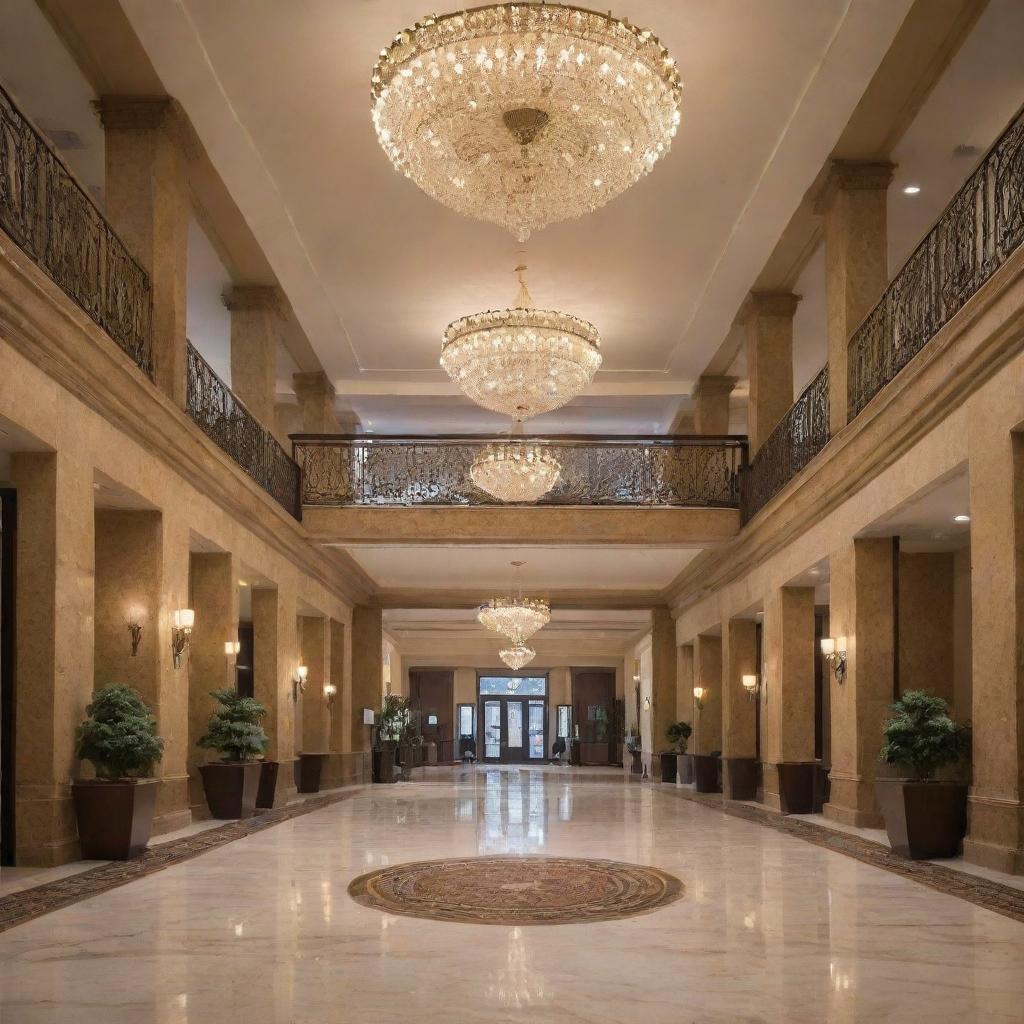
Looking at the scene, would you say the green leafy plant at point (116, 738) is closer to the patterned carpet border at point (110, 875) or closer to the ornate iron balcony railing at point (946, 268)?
the patterned carpet border at point (110, 875)

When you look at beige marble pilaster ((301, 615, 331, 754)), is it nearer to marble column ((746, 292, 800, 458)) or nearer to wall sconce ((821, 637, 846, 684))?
marble column ((746, 292, 800, 458))

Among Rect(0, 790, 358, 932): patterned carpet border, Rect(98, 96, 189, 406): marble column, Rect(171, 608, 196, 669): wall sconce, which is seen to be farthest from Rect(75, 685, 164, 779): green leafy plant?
Rect(98, 96, 189, 406): marble column

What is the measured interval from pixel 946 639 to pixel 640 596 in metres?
10.9

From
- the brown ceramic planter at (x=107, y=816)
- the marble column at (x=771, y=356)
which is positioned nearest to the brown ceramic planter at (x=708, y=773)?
the marble column at (x=771, y=356)

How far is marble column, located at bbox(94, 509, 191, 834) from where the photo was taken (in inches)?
414

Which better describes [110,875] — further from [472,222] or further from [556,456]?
[556,456]

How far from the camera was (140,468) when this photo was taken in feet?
33.4

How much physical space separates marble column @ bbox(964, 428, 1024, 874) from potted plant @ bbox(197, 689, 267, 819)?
6892 mm

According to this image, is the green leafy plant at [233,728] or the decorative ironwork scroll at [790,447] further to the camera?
the decorative ironwork scroll at [790,447]

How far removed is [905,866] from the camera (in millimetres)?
8555

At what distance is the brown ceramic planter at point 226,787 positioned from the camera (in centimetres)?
1251

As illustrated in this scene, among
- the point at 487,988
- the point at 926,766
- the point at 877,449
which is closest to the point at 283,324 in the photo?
the point at 877,449

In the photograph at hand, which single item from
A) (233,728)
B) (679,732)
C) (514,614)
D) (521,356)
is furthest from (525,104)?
(679,732)

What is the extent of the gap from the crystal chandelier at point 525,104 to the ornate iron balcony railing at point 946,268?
8.36ft
